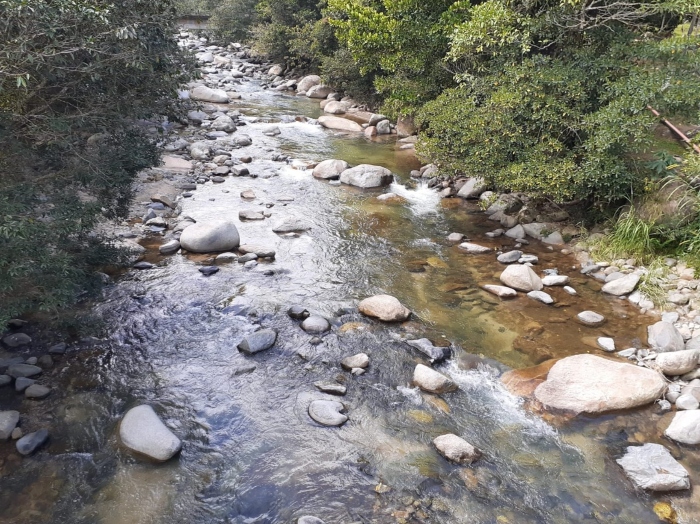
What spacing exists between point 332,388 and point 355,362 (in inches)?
22.3

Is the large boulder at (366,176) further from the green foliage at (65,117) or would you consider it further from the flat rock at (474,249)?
the green foliage at (65,117)

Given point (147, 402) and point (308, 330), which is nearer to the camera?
point (147, 402)

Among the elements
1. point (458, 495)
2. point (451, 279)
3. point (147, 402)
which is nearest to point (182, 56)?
point (147, 402)

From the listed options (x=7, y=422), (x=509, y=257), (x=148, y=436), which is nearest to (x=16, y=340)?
(x=7, y=422)

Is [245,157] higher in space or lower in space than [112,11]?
lower

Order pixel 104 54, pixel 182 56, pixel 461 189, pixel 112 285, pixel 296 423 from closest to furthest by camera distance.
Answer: pixel 104 54 → pixel 296 423 → pixel 182 56 → pixel 112 285 → pixel 461 189

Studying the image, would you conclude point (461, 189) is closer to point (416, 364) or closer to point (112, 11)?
point (416, 364)

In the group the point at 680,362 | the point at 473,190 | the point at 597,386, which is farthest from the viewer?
the point at 473,190

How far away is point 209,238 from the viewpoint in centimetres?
916

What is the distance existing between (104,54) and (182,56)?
1.44 meters

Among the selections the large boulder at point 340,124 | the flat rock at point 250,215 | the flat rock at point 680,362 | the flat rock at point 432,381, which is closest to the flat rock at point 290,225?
the flat rock at point 250,215

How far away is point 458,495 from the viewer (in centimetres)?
476

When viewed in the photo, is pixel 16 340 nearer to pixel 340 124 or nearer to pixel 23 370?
pixel 23 370

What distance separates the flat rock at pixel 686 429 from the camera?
5.39 meters
